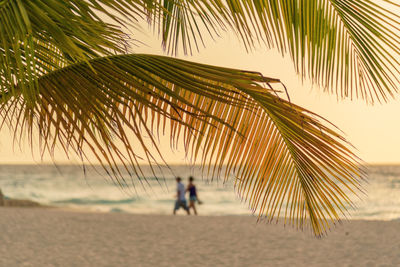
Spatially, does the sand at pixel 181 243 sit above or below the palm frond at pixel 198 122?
below

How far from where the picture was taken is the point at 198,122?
303 centimetres

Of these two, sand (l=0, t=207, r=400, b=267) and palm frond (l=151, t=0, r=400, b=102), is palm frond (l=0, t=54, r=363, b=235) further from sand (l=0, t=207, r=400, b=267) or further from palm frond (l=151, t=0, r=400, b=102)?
sand (l=0, t=207, r=400, b=267)

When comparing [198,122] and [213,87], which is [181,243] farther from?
[213,87]

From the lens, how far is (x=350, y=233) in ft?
39.8

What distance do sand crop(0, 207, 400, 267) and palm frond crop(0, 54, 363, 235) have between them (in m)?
5.34

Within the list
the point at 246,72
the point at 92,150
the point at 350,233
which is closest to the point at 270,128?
→ the point at 246,72

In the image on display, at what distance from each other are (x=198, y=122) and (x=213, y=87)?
805 millimetres

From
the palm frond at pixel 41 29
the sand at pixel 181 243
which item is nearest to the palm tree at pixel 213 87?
the palm frond at pixel 41 29

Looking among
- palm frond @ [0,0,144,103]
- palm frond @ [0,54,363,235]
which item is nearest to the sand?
palm frond @ [0,54,363,235]

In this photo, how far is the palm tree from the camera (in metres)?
2.11

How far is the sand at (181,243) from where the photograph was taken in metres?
8.52

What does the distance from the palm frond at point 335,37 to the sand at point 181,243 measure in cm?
547

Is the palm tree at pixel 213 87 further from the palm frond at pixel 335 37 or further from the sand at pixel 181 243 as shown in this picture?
the sand at pixel 181 243

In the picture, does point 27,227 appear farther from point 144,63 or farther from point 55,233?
point 144,63
